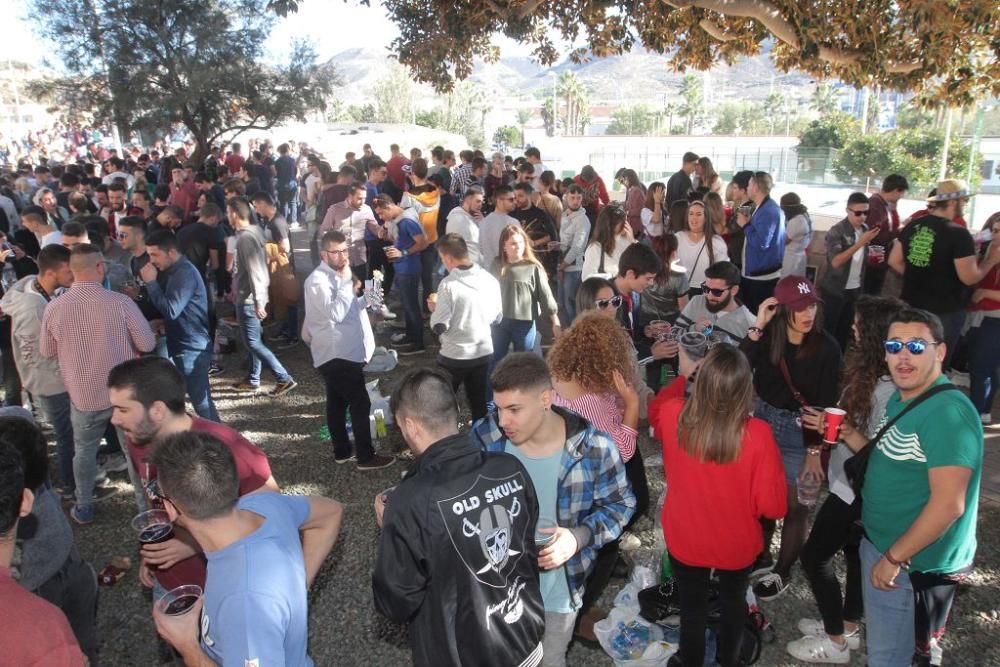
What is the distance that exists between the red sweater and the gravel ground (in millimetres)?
1003

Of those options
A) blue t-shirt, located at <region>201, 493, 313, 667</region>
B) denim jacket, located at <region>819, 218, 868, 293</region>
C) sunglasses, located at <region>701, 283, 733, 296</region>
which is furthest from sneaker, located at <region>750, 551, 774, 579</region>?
denim jacket, located at <region>819, 218, 868, 293</region>

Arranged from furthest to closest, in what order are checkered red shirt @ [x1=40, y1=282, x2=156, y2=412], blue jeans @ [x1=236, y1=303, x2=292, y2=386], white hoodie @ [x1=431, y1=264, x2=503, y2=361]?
1. blue jeans @ [x1=236, y1=303, x2=292, y2=386]
2. white hoodie @ [x1=431, y1=264, x2=503, y2=361]
3. checkered red shirt @ [x1=40, y1=282, x2=156, y2=412]

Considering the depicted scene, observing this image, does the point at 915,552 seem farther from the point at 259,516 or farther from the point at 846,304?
the point at 846,304

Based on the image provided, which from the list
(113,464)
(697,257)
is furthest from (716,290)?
(113,464)

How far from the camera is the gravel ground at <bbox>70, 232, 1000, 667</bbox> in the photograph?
11.8ft

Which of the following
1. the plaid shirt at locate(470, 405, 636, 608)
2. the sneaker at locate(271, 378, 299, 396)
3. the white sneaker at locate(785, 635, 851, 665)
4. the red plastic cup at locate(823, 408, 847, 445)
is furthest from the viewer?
the sneaker at locate(271, 378, 299, 396)

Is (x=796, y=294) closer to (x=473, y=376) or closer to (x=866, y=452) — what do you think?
(x=866, y=452)

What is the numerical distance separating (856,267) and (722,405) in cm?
472

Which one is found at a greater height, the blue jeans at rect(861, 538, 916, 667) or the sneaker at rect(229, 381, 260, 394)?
the blue jeans at rect(861, 538, 916, 667)

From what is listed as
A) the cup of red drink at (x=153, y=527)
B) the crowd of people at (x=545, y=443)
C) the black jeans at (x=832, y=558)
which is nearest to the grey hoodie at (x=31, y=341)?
the crowd of people at (x=545, y=443)

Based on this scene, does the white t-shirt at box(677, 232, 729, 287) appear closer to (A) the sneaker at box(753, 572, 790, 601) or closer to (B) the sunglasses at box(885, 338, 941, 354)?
(A) the sneaker at box(753, 572, 790, 601)

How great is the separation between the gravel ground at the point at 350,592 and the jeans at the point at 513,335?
4.02 feet

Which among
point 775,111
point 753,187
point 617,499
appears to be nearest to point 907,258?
point 753,187

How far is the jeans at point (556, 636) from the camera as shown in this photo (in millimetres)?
2824
